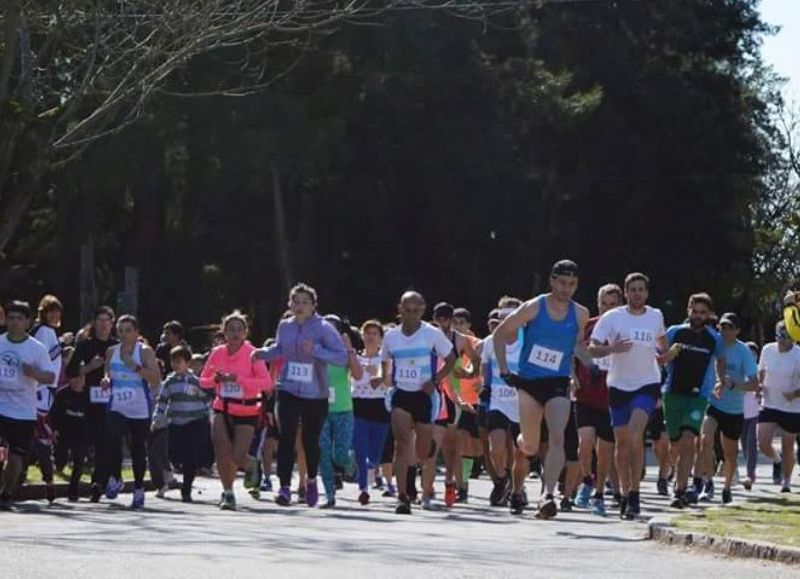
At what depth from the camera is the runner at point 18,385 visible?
18.2 meters

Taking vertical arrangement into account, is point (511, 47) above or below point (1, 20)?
above

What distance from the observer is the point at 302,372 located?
18.7 meters

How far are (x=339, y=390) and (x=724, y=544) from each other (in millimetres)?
7488

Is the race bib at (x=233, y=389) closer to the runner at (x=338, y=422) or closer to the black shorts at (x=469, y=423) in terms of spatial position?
the runner at (x=338, y=422)

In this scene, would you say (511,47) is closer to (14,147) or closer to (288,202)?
(288,202)

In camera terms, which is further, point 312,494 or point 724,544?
point 312,494

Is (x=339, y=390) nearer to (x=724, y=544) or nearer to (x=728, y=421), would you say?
(x=728, y=421)

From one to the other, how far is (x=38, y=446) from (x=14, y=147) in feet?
14.6

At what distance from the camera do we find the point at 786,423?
21953 millimetres

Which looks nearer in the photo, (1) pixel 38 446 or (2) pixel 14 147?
(1) pixel 38 446

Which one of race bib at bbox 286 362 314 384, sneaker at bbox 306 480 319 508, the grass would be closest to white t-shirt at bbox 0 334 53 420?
race bib at bbox 286 362 314 384

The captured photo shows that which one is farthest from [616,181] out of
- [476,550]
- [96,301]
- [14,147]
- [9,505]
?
[476,550]

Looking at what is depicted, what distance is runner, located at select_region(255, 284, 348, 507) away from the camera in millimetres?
18703

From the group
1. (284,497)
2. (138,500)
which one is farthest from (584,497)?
(138,500)
